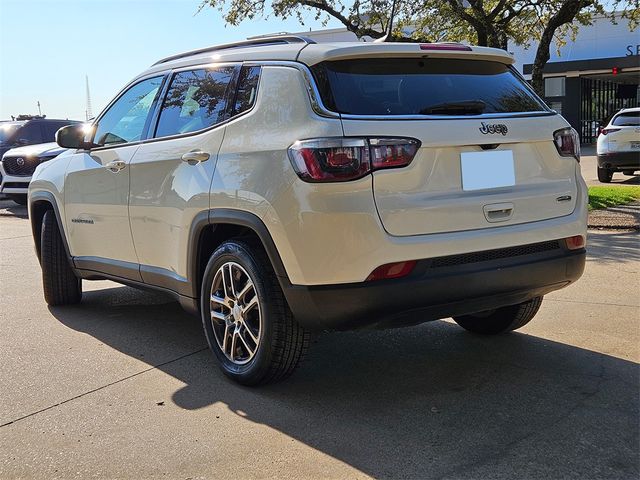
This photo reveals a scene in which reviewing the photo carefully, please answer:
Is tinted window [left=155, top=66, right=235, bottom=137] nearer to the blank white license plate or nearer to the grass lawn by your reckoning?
the blank white license plate

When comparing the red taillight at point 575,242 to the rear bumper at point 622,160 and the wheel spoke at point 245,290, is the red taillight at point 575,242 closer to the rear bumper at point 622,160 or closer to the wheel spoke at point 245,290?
the wheel spoke at point 245,290

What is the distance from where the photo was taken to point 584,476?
2.72 metres

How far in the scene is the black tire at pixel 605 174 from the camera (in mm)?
15250

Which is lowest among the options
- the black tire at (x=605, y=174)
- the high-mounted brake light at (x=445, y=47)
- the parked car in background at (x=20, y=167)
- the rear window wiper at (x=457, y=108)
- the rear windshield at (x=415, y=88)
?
the black tire at (x=605, y=174)

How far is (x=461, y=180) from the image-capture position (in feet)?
10.9

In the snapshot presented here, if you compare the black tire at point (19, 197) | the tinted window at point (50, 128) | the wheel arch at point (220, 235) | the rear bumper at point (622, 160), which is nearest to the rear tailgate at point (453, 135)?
the wheel arch at point (220, 235)

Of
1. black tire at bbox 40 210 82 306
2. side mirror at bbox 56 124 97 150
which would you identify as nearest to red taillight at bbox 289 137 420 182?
side mirror at bbox 56 124 97 150

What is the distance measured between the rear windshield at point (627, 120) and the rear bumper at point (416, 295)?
43.1ft

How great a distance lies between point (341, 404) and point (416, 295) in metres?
0.76

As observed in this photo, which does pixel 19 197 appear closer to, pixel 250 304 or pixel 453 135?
pixel 250 304

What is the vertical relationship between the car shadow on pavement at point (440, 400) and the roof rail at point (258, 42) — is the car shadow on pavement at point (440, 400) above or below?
below

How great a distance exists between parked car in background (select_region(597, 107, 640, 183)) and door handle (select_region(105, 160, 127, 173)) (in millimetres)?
12772

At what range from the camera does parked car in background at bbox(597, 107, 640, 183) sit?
580 inches

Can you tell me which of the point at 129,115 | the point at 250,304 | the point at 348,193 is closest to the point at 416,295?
the point at 348,193
